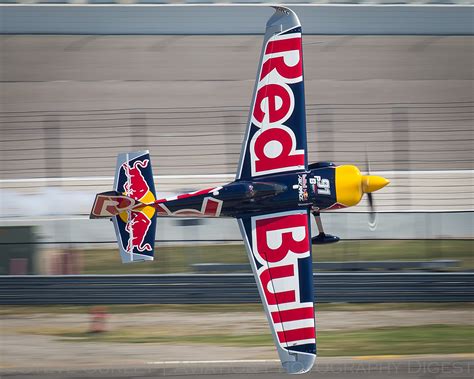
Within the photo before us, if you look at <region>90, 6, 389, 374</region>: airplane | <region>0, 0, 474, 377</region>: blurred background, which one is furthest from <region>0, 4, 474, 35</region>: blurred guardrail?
<region>90, 6, 389, 374</region>: airplane

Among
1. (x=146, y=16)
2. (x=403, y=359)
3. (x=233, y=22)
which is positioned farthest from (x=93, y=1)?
(x=403, y=359)

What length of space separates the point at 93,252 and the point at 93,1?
34.3 feet

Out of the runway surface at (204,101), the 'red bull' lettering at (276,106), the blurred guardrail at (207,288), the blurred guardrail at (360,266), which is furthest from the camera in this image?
the runway surface at (204,101)

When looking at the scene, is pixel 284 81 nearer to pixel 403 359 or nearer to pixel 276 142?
pixel 276 142

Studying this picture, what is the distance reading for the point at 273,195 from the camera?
46.2ft

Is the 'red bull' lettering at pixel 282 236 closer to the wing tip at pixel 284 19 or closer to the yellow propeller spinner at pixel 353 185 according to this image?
the yellow propeller spinner at pixel 353 185

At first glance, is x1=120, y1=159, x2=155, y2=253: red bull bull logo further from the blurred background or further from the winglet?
the winglet

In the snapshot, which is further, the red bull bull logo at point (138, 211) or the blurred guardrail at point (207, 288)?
the blurred guardrail at point (207, 288)

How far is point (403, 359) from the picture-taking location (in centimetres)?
1359

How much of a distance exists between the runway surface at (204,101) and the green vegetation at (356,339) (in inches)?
212

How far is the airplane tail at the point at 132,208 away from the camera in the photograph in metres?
14.3

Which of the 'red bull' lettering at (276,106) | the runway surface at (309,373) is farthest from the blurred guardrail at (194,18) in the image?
the runway surface at (309,373)

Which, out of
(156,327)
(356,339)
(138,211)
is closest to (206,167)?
(138,211)

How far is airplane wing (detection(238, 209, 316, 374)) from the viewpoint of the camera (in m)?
12.9
